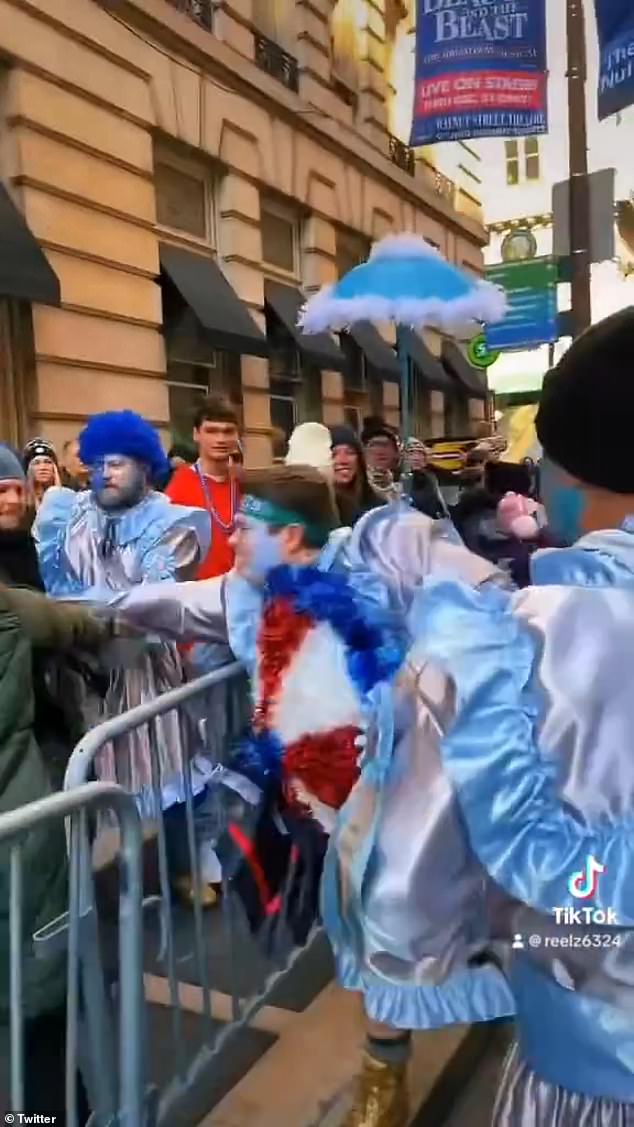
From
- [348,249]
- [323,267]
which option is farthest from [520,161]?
[323,267]

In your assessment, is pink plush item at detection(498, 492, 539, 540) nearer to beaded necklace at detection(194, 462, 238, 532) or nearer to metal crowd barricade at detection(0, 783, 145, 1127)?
beaded necklace at detection(194, 462, 238, 532)

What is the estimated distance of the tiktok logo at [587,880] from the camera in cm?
129

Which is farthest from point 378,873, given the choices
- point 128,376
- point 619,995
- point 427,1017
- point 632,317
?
point 128,376

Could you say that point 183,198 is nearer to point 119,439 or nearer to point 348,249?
point 348,249

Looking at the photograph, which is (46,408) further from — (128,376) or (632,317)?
(632,317)

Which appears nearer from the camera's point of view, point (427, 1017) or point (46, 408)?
point (427, 1017)

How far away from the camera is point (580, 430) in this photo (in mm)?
1334

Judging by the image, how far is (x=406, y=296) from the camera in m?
4.50

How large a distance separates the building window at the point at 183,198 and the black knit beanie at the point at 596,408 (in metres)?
11.5

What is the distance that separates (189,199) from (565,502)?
12.3 meters

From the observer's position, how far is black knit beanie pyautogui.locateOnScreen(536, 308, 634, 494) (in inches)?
51.3

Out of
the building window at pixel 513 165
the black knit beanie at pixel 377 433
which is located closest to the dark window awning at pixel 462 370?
the building window at pixel 513 165

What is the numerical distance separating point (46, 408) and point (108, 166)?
2792mm

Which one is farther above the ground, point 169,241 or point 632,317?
point 169,241
